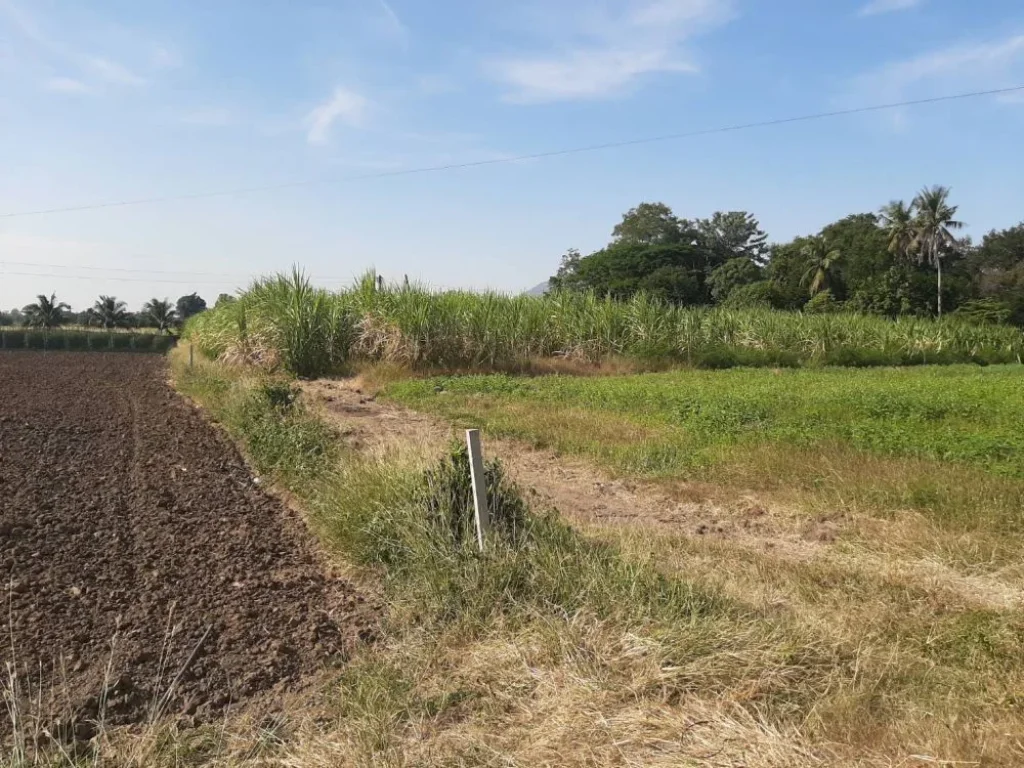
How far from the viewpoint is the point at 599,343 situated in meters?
25.5

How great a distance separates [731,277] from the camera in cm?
6562

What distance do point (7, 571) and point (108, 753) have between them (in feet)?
10.2

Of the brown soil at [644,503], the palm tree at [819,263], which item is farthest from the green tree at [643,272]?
the brown soil at [644,503]

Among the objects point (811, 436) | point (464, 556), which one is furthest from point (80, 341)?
point (464, 556)

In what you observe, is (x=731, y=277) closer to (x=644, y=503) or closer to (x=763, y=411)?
(x=763, y=411)

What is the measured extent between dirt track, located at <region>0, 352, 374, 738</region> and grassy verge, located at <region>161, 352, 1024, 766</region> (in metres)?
0.53

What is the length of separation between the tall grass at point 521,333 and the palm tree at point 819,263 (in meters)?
29.9

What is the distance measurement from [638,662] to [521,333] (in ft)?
68.4

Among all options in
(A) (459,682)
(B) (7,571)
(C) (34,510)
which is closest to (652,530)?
(A) (459,682)

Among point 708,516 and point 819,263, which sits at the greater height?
point 819,263

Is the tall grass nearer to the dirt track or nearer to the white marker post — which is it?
the dirt track

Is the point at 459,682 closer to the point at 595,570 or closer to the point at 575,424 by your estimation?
the point at 595,570

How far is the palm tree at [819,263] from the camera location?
→ 6172cm

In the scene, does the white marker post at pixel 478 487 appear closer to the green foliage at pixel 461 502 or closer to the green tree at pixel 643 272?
the green foliage at pixel 461 502
